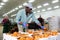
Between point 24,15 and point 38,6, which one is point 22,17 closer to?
point 24,15

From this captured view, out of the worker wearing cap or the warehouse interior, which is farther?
the warehouse interior

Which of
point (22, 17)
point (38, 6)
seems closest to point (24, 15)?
point (22, 17)

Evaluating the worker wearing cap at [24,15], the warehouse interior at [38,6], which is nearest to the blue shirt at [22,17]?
the worker wearing cap at [24,15]

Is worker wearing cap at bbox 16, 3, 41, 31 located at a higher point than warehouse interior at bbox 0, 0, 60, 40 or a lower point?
lower

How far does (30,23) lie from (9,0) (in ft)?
19.3

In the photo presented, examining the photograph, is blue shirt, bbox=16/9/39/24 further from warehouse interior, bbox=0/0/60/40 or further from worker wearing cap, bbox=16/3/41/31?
warehouse interior, bbox=0/0/60/40

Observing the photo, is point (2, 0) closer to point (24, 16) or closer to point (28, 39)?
point (24, 16)

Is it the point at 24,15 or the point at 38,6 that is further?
the point at 38,6

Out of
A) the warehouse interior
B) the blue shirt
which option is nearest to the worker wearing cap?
the blue shirt

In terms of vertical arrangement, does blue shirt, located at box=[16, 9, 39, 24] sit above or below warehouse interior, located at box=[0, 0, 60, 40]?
below

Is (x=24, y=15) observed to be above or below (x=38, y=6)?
below

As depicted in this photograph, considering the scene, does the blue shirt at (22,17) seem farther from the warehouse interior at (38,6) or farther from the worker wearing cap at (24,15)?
the warehouse interior at (38,6)

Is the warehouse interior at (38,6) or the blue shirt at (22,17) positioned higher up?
the warehouse interior at (38,6)

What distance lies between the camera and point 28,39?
4.93 feet
